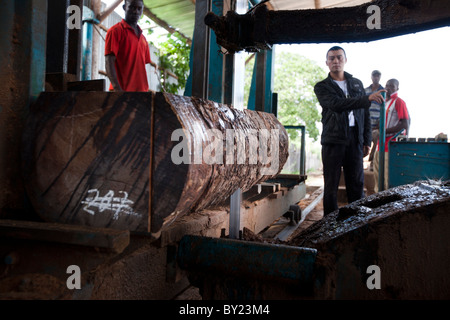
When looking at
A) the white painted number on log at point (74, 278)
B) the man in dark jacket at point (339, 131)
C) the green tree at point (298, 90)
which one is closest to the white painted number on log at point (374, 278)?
the white painted number on log at point (74, 278)

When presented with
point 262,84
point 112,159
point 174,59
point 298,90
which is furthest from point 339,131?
point 298,90

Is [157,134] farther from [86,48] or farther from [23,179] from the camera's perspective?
[86,48]

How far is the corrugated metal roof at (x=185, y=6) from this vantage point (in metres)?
7.27

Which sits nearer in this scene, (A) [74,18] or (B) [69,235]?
(B) [69,235]

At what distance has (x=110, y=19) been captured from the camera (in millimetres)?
8102

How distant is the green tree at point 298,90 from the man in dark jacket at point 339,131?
14.1m

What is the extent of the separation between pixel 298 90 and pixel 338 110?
1570cm

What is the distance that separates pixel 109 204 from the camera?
121 cm

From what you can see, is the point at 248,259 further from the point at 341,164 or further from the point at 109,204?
the point at 341,164

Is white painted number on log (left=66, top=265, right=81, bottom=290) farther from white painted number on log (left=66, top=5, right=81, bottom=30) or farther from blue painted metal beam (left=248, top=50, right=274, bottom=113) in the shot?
blue painted metal beam (left=248, top=50, right=274, bottom=113)

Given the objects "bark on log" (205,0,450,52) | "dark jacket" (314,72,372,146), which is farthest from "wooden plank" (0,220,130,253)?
"dark jacket" (314,72,372,146)

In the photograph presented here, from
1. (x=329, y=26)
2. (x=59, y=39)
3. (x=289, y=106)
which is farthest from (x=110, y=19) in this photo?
(x=289, y=106)

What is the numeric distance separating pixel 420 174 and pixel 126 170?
179 inches

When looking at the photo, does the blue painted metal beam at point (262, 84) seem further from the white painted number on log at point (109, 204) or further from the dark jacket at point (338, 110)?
the white painted number on log at point (109, 204)
